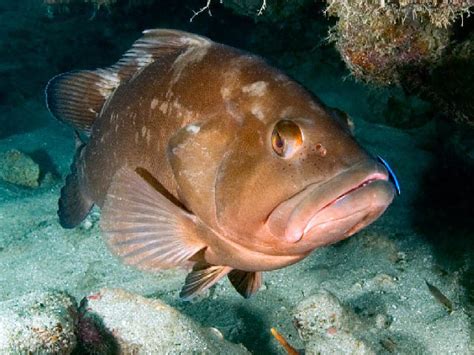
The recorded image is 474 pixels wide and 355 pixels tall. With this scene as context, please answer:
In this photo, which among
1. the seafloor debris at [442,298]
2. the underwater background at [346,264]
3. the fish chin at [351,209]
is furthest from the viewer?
the seafloor debris at [442,298]

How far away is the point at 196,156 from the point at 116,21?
1162cm

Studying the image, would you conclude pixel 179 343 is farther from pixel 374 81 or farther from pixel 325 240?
pixel 374 81

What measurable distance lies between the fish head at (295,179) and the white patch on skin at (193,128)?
0.88ft

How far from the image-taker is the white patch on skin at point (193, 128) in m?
2.41

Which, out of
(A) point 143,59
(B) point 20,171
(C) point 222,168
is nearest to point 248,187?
(C) point 222,168

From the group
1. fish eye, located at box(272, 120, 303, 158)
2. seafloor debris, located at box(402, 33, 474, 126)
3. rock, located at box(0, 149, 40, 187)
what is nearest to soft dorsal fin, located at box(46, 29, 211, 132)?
fish eye, located at box(272, 120, 303, 158)

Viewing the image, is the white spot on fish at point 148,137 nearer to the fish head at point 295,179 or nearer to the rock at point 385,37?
the fish head at point 295,179

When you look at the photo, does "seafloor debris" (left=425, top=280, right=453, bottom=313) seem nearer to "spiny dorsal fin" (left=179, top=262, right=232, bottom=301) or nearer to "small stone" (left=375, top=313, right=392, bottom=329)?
"small stone" (left=375, top=313, right=392, bottom=329)

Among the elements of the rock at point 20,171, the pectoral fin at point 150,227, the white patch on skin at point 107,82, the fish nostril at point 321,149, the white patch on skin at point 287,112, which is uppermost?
the white patch on skin at point 287,112

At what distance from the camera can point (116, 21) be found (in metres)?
12.7

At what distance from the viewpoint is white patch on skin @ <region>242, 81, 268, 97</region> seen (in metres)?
2.30

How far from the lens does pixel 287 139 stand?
6.67 ft

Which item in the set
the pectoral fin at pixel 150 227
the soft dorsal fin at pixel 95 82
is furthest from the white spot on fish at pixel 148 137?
the soft dorsal fin at pixel 95 82

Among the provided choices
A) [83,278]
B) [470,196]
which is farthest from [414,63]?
[83,278]
